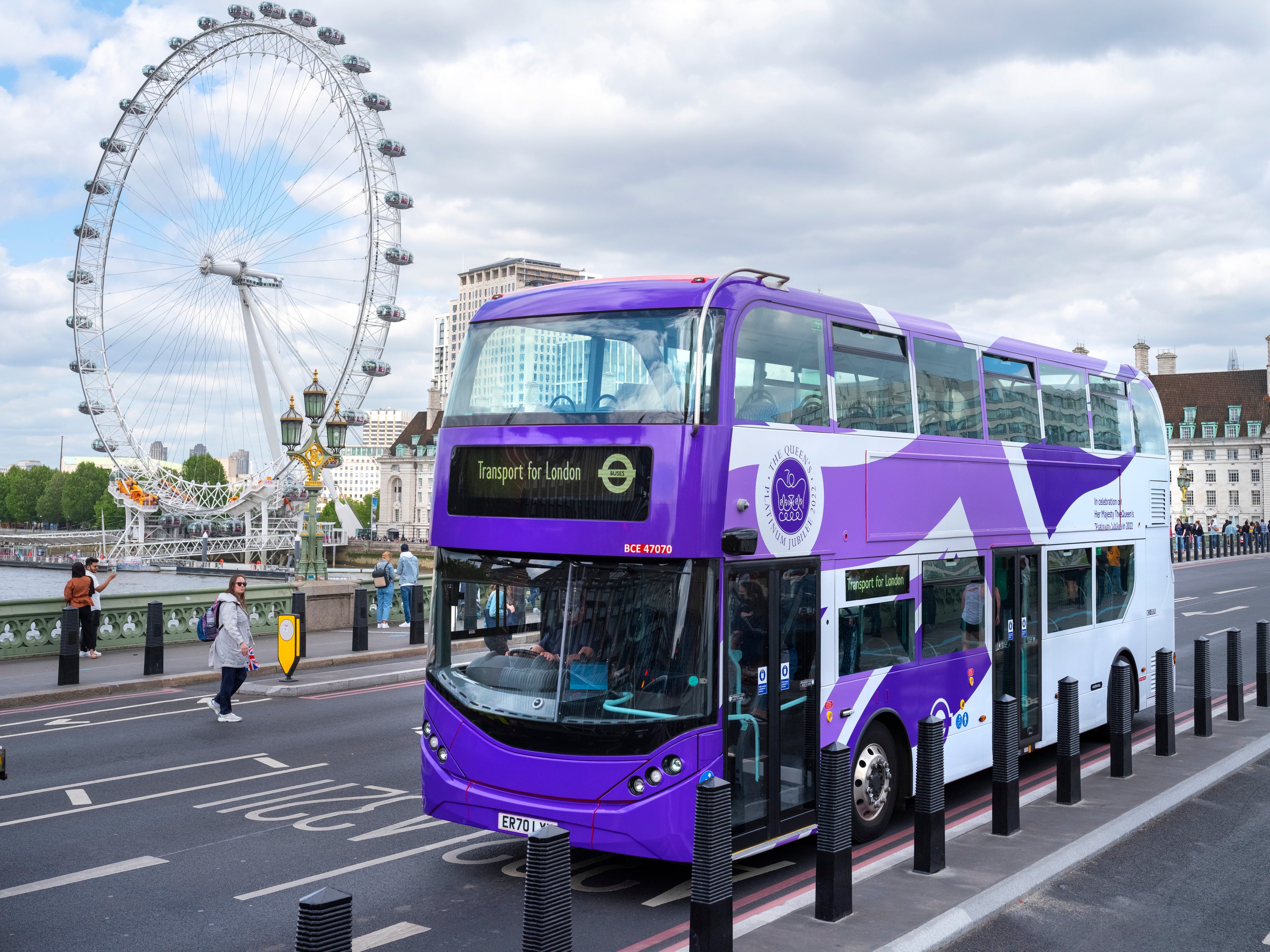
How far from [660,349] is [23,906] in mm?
5407

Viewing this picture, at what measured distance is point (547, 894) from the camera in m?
4.70

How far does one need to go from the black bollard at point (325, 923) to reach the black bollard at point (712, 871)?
2098 mm

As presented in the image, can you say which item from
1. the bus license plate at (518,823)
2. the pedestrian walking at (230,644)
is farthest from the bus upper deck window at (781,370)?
the pedestrian walking at (230,644)

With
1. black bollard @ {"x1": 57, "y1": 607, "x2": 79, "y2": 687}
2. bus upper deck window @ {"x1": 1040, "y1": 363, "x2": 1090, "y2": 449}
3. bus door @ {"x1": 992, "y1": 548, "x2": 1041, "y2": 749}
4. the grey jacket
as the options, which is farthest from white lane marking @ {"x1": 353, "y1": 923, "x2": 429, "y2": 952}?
black bollard @ {"x1": 57, "y1": 607, "x2": 79, "y2": 687}

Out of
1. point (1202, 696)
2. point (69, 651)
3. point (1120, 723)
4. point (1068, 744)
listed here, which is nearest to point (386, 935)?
point (1068, 744)

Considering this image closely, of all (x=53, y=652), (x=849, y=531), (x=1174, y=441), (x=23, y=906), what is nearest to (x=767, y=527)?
(x=849, y=531)

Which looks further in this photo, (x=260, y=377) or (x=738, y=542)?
(x=260, y=377)

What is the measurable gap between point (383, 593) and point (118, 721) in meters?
11.2

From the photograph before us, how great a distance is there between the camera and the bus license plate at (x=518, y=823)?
264 inches

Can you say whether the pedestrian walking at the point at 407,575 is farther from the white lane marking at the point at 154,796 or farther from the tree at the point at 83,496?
the tree at the point at 83,496

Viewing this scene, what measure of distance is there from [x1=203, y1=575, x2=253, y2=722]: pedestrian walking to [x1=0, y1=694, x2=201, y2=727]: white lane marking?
1933 millimetres

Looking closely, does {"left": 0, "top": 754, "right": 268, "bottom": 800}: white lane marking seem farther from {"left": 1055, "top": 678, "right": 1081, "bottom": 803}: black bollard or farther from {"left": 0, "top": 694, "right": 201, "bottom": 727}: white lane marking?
{"left": 1055, "top": 678, "right": 1081, "bottom": 803}: black bollard

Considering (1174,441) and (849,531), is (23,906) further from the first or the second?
(1174,441)

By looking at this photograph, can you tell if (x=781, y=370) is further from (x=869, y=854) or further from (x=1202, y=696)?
(x=1202, y=696)
